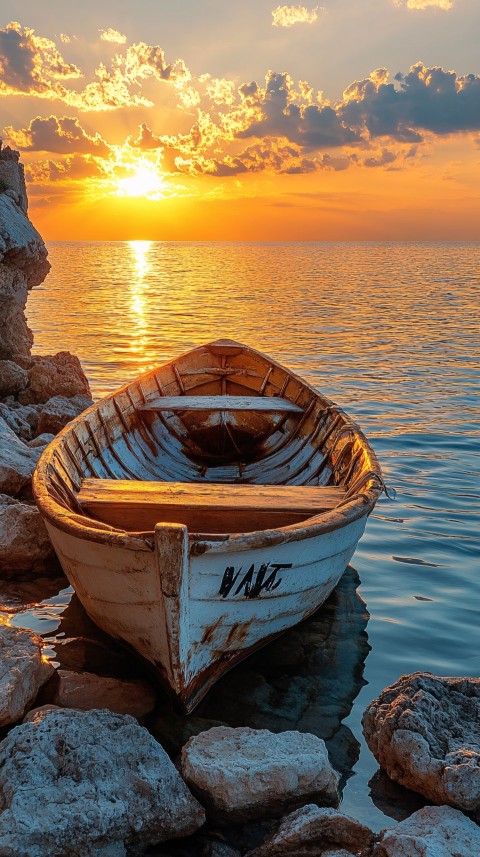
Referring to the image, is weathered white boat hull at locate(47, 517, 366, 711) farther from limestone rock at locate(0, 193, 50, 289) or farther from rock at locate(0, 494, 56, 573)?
limestone rock at locate(0, 193, 50, 289)

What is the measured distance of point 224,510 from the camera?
602 centimetres

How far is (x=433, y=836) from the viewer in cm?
339

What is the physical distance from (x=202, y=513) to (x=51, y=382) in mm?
6989

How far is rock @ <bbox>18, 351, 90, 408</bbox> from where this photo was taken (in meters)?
12.1

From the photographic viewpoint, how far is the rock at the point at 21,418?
400 inches

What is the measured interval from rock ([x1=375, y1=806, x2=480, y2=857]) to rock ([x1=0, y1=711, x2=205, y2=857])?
95cm

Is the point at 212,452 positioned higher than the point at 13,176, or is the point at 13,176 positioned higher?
the point at 13,176

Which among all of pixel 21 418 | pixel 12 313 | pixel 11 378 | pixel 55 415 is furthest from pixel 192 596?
pixel 12 313

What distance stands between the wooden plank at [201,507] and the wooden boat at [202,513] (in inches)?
0.5

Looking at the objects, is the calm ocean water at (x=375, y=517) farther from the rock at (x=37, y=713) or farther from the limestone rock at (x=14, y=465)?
the limestone rock at (x=14, y=465)

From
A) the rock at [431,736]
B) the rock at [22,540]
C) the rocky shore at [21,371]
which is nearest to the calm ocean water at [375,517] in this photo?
the rock at [431,736]

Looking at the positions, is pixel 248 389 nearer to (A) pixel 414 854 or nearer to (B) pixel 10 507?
(B) pixel 10 507

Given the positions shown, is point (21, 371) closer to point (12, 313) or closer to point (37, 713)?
point (12, 313)

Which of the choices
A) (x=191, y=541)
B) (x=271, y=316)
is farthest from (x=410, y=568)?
(x=271, y=316)
